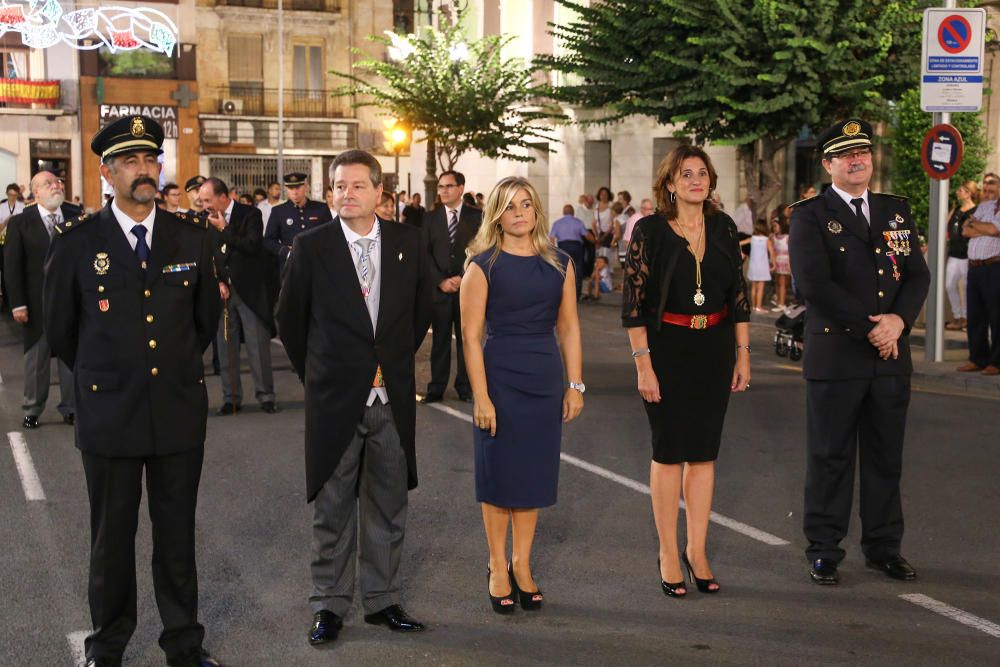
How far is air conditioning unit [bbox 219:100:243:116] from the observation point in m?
51.3

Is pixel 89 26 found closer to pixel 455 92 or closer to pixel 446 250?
pixel 455 92

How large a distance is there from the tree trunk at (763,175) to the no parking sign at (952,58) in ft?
27.5

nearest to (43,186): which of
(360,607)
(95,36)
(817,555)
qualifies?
(360,607)

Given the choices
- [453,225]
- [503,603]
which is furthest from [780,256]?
[503,603]

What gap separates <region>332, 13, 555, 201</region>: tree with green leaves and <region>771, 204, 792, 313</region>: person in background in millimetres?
10906

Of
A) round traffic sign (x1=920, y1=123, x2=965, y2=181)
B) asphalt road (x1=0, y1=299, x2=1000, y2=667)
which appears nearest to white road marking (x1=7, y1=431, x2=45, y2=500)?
asphalt road (x1=0, y1=299, x2=1000, y2=667)

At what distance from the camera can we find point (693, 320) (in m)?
6.33

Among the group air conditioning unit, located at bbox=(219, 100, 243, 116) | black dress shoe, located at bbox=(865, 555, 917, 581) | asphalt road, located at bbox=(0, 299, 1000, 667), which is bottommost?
asphalt road, located at bbox=(0, 299, 1000, 667)

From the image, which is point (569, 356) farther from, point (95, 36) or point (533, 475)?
point (95, 36)

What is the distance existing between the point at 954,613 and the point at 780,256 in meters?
15.7

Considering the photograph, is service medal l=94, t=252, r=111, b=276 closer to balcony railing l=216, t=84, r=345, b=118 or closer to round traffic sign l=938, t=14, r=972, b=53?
round traffic sign l=938, t=14, r=972, b=53

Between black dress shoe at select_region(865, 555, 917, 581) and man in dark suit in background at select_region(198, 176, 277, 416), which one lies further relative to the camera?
man in dark suit in background at select_region(198, 176, 277, 416)

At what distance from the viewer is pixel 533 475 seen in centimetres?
609

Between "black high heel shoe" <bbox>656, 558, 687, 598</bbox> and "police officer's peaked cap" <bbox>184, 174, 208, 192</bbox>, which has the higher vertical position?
"police officer's peaked cap" <bbox>184, 174, 208, 192</bbox>
